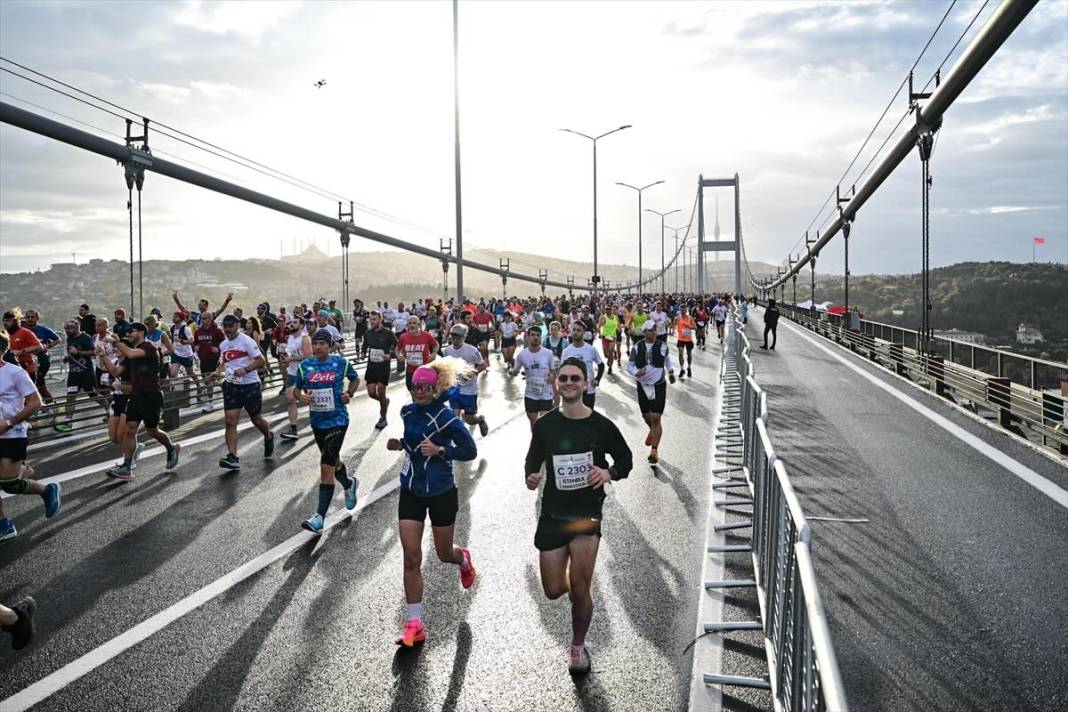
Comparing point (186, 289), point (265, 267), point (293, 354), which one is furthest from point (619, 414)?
point (265, 267)

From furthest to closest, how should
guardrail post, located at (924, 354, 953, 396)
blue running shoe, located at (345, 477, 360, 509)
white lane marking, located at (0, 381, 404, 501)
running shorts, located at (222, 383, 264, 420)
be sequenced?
guardrail post, located at (924, 354, 953, 396) < running shorts, located at (222, 383, 264, 420) < white lane marking, located at (0, 381, 404, 501) < blue running shoe, located at (345, 477, 360, 509)

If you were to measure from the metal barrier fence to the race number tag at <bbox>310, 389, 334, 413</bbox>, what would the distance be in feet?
30.1

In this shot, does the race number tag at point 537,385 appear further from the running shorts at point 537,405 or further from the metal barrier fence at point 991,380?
the metal barrier fence at point 991,380

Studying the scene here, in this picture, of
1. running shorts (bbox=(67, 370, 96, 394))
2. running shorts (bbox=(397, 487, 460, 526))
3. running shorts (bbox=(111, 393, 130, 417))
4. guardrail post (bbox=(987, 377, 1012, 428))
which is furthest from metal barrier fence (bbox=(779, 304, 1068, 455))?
running shorts (bbox=(67, 370, 96, 394))

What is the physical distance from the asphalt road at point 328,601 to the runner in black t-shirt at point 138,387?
1.31 feet

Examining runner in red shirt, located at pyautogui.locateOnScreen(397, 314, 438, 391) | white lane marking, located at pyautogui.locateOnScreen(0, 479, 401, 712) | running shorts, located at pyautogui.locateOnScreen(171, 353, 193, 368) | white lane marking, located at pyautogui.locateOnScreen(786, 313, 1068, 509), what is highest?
runner in red shirt, located at pyautogui.locateOnScreen(397, 314, 438, 391)

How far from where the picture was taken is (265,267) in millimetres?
182000

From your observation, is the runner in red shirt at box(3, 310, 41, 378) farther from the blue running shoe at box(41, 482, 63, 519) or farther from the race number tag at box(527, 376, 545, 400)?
the race number tag at box(527, 376, 545, 400)

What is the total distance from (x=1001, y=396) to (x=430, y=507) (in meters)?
11.6

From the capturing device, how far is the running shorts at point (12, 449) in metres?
7.39

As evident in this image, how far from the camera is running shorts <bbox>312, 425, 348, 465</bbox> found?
25.1 feet

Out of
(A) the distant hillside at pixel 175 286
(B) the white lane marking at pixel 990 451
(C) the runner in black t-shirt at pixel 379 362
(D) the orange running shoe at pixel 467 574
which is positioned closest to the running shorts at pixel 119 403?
(C) the runner in black t-shirt at pixel 379 362

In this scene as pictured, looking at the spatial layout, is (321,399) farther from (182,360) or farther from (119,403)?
(182,360)

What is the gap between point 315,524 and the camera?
24.2ft
